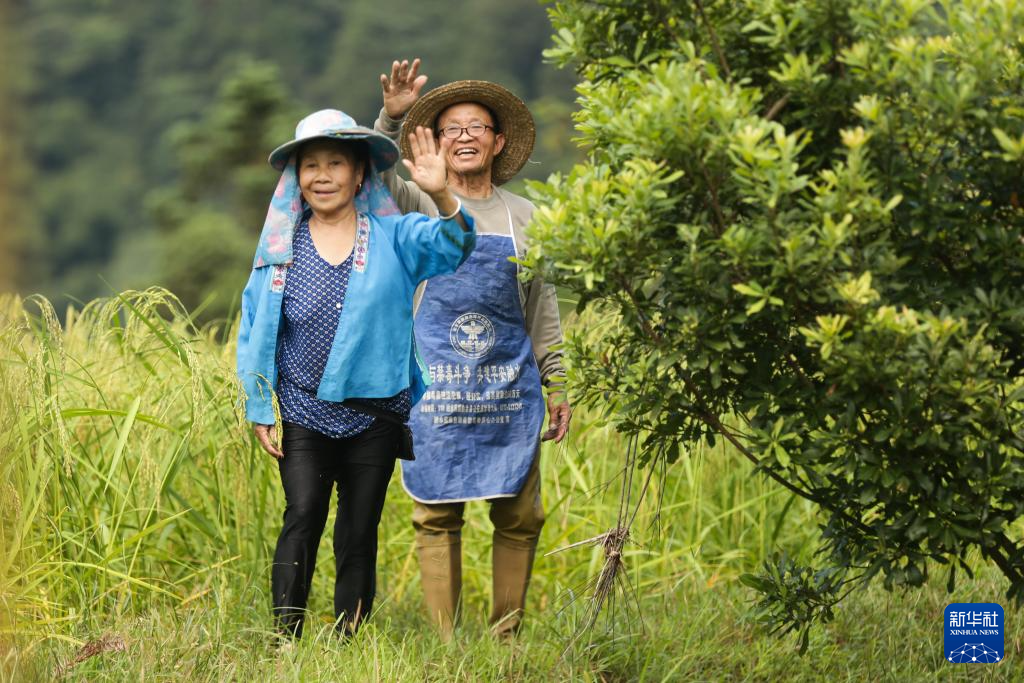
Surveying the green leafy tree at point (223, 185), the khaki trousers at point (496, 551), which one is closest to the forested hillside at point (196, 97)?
the green leafy tree at point (223, 185)

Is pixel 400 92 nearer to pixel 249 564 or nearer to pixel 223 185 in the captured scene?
pixel 249 564

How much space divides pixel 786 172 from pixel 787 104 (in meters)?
0.48

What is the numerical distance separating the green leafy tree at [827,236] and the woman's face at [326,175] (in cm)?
99

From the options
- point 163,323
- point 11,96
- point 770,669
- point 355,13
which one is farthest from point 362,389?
point 355,13

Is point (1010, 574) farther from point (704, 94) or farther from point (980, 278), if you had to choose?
point (704, 94)

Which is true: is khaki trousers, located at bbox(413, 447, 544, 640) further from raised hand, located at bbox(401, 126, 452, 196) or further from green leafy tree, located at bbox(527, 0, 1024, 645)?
green leafy tree, located at bbox(527, 0, 1024, 645)

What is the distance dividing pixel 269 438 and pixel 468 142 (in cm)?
118

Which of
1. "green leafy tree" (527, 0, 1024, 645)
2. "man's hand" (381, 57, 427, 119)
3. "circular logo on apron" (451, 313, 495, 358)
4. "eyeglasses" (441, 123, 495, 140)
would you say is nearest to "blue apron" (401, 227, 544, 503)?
"circular logo on apron" (451, 313, 495, 358)

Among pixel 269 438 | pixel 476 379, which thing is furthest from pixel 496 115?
pixel 269 438

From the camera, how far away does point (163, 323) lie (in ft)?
15.3

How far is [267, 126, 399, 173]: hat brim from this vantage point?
400cm

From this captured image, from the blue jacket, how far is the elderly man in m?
0.22

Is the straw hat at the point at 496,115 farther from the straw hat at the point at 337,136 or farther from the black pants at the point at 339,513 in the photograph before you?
the black pants at the point at 339,513

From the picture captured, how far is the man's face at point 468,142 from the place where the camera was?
14.4 ft
